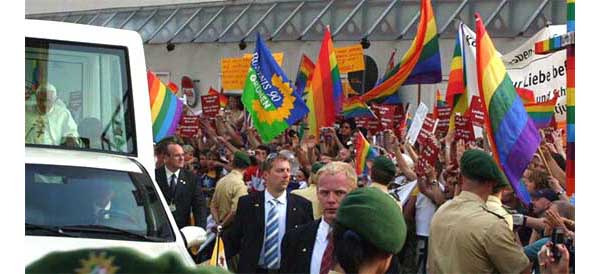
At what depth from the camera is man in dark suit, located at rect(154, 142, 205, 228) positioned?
40.0ft

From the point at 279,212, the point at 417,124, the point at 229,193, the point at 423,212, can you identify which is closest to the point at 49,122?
the point at 279,212

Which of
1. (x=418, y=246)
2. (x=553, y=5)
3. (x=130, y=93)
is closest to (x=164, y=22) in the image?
(x=553, y=5)

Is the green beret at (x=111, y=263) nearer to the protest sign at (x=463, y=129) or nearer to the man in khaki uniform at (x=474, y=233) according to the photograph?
the man in khaki uniform at (x=474, y=233)

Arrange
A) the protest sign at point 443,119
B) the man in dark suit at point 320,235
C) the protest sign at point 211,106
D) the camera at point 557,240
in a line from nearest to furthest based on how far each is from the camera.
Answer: the camera at point 557,240
the man in dark suit at point 320,235
the protest sign at point 443,119
the protest sign at point 211,106

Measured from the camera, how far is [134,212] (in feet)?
23.6

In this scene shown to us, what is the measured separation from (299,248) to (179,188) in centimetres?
601

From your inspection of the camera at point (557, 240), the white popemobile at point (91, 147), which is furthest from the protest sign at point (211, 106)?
the camera at point (557, 240)

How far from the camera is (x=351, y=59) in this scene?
1938 cm

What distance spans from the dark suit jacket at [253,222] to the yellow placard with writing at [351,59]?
10163 millimetres

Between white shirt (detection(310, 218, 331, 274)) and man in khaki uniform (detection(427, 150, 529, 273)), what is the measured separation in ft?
2.10

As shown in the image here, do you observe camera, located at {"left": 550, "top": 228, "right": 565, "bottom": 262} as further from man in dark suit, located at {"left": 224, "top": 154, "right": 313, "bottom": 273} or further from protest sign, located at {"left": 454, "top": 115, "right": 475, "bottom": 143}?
protest sign, located at {"left": 454, "top": 115, "right": 475, "bottom": 143}

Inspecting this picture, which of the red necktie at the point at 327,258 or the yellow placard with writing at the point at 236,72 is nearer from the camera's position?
the red necktie at the point at 327,258

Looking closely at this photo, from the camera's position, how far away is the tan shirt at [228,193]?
1238 cm

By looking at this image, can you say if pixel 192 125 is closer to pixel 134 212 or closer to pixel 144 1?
pixel 134 212
